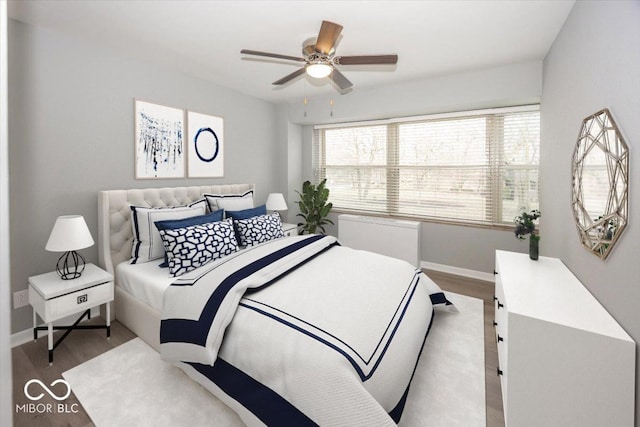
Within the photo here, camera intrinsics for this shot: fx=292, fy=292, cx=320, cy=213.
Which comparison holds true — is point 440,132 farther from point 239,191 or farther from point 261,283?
point 261,283

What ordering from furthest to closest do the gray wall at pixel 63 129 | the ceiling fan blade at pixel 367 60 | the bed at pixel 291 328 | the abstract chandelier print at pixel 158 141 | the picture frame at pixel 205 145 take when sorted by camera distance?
the picture frame at pixel 205 145
the abstract chandelier print at pixel 158 141
the gray wall at pixel 63 129
the ceiling fan blade at pixel 367 60
the bed at pixel 291 328

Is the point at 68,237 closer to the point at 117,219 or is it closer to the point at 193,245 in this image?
the point at 117,219

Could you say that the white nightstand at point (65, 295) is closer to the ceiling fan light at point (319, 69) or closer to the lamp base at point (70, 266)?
the lamp base at point (70, 266)

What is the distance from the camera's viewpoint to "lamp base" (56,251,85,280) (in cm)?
235

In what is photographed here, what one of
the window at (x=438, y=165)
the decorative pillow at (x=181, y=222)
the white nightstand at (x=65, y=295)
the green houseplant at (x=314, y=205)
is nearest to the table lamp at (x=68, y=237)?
the white nightstand at (x=65, y=295)

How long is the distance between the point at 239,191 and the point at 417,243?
2593 millimetres

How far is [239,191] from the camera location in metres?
4.12

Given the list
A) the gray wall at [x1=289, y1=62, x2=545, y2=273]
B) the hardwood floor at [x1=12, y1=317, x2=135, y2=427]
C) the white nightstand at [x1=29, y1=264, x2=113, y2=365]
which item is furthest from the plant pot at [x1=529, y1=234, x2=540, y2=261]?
the white nightstand at [x1=29, y1=264, x2=113, y2=365]

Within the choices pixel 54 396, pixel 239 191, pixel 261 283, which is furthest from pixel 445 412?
pixel 239 191

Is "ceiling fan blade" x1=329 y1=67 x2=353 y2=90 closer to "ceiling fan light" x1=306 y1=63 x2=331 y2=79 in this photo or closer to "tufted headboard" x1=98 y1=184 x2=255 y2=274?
"ceiling fan light" x1=306 y1=63 x2=331 y2=79

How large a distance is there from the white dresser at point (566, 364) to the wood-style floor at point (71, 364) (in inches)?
15.0

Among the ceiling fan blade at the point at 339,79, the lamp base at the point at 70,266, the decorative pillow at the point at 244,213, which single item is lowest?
the lamp base at the point at 70,266

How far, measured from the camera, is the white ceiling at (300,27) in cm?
210

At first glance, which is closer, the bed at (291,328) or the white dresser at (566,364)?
the white dresser at (566,364)
